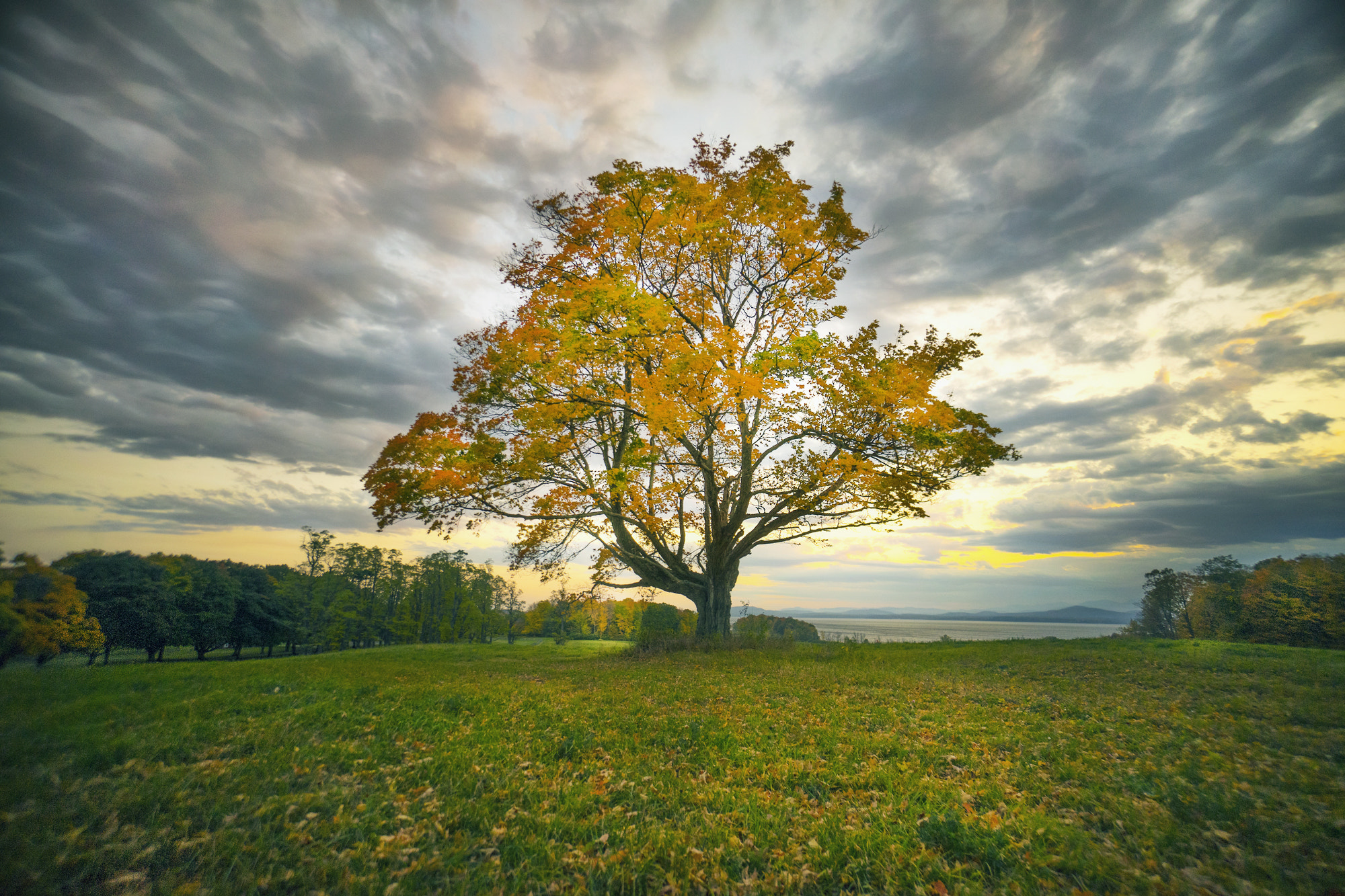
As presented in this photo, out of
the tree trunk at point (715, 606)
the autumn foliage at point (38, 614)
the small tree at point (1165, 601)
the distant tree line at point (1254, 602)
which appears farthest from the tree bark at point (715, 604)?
the small tree at point (1165, 601)

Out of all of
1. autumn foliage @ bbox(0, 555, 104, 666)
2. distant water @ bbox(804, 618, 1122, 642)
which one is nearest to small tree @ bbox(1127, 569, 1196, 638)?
distant water @ bbox(804, 618, 1122, 642)

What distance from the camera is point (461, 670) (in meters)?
12.8

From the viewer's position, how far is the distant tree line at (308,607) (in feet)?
99.8

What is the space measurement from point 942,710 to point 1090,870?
492 centimetres

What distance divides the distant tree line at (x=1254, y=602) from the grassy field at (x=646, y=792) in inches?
1710

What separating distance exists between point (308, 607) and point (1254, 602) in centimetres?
8924

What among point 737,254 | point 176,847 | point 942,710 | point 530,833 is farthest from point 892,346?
point 176,847

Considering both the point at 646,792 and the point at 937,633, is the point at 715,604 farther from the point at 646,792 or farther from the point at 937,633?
the point at 937,633

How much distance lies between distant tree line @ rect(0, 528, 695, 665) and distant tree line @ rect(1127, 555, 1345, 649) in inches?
1937

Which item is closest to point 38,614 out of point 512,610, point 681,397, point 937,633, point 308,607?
point 681,397

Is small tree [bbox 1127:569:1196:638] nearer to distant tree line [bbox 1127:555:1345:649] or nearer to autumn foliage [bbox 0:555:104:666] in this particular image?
distant tree line [bbox 1127:555:1345:649]

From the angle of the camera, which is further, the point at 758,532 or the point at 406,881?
the point at 758,532

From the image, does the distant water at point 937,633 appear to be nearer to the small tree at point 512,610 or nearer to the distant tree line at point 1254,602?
the distant tree line at point 1254,602

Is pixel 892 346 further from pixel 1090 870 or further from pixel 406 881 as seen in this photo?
pixel 406 881
